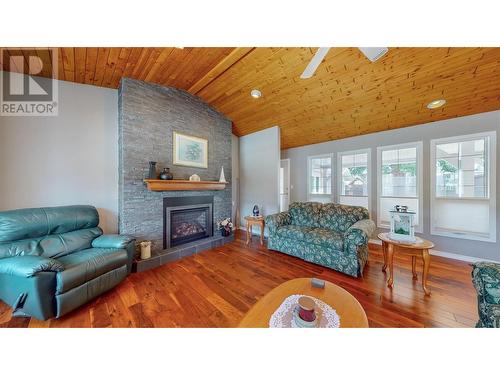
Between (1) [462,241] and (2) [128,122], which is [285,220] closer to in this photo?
(1) [462,241]

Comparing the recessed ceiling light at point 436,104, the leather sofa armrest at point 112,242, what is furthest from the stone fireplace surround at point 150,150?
the recessed ceiling light at point 436,104

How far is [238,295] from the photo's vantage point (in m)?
1.83

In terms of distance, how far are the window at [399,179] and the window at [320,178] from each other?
3.36 feet

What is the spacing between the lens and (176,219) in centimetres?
310

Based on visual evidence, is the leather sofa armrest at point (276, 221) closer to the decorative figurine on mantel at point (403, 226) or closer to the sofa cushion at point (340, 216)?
the sofa cushion at point (340, 216)

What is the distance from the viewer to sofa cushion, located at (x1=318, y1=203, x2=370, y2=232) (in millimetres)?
2697

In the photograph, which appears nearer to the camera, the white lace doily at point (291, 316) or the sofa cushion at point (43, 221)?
the white lace doily at point (291, 316)

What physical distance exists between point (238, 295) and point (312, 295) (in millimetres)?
935

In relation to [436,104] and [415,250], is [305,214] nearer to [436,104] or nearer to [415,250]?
[415,250]

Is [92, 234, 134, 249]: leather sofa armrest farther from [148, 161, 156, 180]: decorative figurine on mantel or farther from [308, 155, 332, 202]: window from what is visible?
[308, 155, 332, 202]: window

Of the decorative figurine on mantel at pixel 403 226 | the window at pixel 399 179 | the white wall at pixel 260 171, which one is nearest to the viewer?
the decorative figurine on mantel at pixel 403 226

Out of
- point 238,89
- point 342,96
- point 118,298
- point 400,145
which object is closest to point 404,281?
point 400,145

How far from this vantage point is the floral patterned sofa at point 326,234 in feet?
7.17

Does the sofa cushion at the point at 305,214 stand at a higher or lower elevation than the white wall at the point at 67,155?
lower
